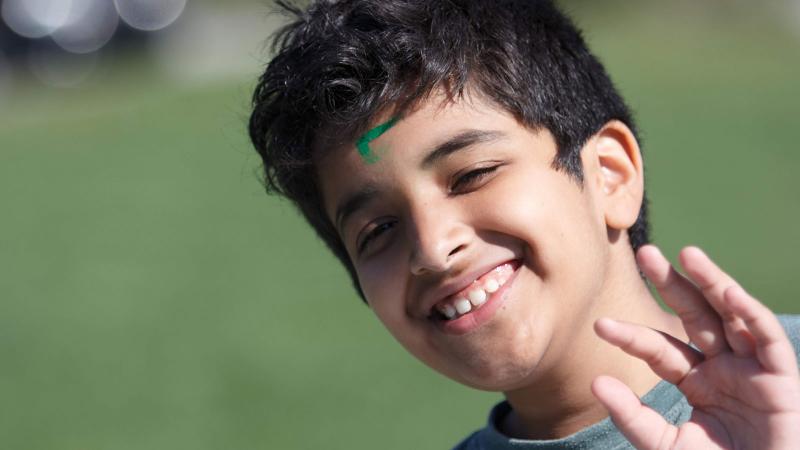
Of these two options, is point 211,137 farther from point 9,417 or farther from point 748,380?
point 748,380

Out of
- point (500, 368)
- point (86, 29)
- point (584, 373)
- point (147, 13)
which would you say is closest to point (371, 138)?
point (500, 368)

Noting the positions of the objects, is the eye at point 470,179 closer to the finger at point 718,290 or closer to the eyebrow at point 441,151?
the eyebrow at point 441,151

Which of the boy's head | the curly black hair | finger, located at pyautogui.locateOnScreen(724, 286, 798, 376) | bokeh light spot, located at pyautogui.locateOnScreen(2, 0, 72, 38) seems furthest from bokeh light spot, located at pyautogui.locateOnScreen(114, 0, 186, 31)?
finger, located at pyautogui.locateOnScreen(724, 286, 798, 376)

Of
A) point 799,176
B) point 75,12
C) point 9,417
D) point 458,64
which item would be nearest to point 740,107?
point 799,176

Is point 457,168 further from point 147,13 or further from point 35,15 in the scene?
point 147,13

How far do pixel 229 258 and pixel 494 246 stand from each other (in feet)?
23.2

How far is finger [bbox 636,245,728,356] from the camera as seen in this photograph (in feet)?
6.59

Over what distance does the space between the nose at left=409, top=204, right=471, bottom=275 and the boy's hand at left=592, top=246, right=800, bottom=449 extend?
419 millimetres

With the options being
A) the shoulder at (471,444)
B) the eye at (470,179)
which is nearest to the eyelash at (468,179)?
the eye at (470,179)

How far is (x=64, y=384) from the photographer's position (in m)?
6.97

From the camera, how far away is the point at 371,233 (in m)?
2.49

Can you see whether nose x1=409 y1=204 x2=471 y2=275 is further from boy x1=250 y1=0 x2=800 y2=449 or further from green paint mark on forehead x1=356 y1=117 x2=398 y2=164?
green paint mark on forehead x1=356 y1=117 x2=398 y2=164

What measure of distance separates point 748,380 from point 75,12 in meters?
19.3

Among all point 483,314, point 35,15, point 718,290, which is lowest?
point 718,290
